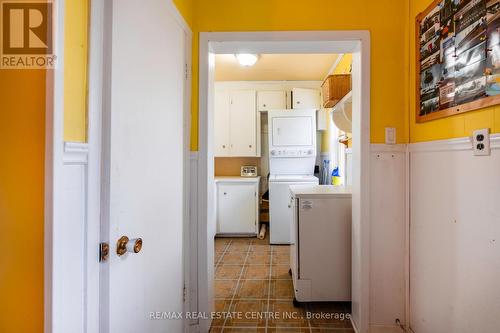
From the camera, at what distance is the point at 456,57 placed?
1.24 metres

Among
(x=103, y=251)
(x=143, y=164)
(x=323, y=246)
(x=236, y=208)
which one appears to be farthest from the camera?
(x=236, y=208)

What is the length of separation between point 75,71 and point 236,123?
3440 millimetres

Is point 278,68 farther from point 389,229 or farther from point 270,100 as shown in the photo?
point 389,229

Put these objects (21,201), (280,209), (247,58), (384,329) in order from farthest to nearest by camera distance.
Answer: (280,209) → (247,58) → (384,329) → (21,201)

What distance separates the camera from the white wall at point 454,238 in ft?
3.50

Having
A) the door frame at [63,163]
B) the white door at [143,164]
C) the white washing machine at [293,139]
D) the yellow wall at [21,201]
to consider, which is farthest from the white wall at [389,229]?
the white washing machine at [293,139]

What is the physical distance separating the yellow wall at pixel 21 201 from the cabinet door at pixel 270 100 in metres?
3.63

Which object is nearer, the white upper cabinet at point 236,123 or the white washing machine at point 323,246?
the white washing machine at point 323,246

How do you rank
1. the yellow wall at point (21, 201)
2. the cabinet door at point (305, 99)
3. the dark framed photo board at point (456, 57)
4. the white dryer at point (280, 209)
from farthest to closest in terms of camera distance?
the cabinet door at point (305, 99) < the white dryer at point (280, 209) < the dark framed photo board at point (456, 57) < the yellow wall at point (21, 201)

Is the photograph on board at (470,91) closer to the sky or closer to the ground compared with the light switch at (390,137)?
closer to the sky

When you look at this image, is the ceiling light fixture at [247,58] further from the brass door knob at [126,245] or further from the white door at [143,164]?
the brass door knob at [126,245]

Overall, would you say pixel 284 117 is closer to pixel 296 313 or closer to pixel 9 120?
pixel 296 313

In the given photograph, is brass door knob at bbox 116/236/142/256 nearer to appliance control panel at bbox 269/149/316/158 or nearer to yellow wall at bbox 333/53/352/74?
yellow wall at bbox 333/53/352/74

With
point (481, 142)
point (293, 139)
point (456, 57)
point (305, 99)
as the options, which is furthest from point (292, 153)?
point (481, 142)
